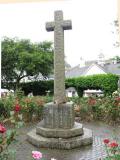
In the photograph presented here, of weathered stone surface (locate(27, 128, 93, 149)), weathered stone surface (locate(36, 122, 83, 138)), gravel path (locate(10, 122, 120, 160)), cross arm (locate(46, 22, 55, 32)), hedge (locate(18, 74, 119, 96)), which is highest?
cross arm (locate(46, 22, 55, 32))

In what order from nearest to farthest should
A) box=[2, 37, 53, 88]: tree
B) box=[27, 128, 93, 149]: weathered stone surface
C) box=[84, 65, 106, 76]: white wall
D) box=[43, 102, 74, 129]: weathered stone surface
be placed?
box=[27, 128, 93, 149]: weathered stone surface
box=[43, 102, 74, 129]: weathered stone surface
box=[2, 37, 53, 88]: tree
box=[84, 65, 106, 76]: white wall

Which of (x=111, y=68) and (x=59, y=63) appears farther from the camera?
(x=111, y=68)

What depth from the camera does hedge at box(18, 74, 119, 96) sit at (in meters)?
32.5

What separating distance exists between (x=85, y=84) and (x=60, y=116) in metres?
26.5

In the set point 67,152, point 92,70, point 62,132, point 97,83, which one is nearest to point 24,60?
point 97,83

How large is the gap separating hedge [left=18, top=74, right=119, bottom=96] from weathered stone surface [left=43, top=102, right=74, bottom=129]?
77.0ft

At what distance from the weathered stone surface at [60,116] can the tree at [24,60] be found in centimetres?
3142

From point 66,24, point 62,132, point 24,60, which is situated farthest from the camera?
point 24,60

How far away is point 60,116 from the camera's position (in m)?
8.34

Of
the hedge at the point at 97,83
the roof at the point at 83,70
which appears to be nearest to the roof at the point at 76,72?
the roof at the point at 83,70

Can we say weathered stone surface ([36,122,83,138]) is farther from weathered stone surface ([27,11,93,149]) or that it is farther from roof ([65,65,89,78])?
roof ([65,65,89,78])

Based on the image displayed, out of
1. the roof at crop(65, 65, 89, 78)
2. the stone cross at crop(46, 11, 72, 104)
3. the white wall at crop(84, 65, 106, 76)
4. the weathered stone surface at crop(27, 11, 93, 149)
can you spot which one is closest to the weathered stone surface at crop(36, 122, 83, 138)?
the weathered stone surface at crop(27, 11, 93, 149)

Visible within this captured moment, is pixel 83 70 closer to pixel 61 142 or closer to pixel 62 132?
pixel 62 132

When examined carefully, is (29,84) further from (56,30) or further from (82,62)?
(56,30)
